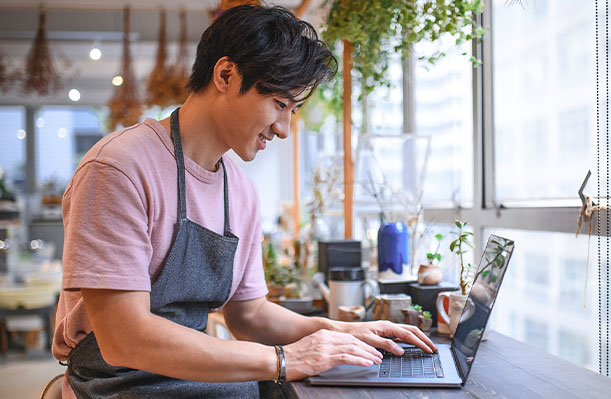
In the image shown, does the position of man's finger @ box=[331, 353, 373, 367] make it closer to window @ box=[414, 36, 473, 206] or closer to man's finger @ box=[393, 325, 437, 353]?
man's finger @ box=[393, 325, 437, 353]

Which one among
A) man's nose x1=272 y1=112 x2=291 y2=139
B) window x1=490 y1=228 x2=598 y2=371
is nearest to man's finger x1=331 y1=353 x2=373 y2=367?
man's nose x1=272 y1=112 x2=291 y2=139

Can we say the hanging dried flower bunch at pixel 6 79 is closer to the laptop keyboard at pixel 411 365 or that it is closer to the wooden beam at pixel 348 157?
the wooden beam at pixel 348 157

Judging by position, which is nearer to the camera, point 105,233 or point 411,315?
point 105,233

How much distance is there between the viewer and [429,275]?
187 cm

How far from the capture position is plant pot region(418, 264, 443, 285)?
1.87m

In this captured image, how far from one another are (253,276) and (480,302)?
611mm

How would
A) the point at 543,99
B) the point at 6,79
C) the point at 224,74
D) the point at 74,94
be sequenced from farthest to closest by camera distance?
the point at 74,94 → the point at 6,79 → the point at 543,99 → the point at 224,74

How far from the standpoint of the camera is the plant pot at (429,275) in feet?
6.13

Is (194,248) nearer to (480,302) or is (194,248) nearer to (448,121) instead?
(480,302)

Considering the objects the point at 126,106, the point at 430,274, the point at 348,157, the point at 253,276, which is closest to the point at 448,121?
the point at 348,157

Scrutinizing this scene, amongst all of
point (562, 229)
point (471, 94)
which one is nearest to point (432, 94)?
point (471, 94)

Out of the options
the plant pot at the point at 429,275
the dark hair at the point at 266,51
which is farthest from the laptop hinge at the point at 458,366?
the dark hair at the point at 266,51

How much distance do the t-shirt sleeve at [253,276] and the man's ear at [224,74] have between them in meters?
0.42

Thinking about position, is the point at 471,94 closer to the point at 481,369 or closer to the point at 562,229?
the point at 562,229
